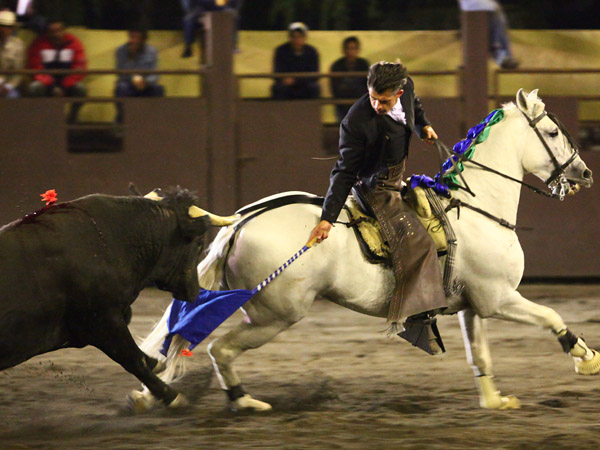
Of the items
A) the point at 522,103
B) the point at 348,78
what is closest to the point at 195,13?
the point at 348,78

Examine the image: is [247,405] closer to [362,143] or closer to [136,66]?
[362,143]

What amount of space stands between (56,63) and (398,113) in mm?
5300

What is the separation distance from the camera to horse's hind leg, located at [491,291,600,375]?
514cm

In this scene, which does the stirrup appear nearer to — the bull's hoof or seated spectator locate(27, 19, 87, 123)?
the bull's hoof

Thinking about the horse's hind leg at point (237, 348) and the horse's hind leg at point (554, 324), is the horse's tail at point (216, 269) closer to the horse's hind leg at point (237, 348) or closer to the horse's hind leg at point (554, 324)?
the horse's hind leg at point (237, 348)

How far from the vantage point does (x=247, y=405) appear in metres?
5.13

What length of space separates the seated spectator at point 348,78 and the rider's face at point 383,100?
445 cm

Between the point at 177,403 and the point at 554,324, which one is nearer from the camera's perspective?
the point at 177,403

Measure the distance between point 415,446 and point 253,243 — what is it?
1380mm

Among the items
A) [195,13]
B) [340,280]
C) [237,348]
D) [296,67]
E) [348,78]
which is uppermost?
[195,13]

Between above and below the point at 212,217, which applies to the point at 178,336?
below

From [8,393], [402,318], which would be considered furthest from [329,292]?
[8,393]

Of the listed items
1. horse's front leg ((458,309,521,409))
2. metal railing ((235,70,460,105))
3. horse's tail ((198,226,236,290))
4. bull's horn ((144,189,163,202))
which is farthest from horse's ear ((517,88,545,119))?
metal railing ((235,70,460,105))

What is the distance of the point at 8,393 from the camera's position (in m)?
5.64
